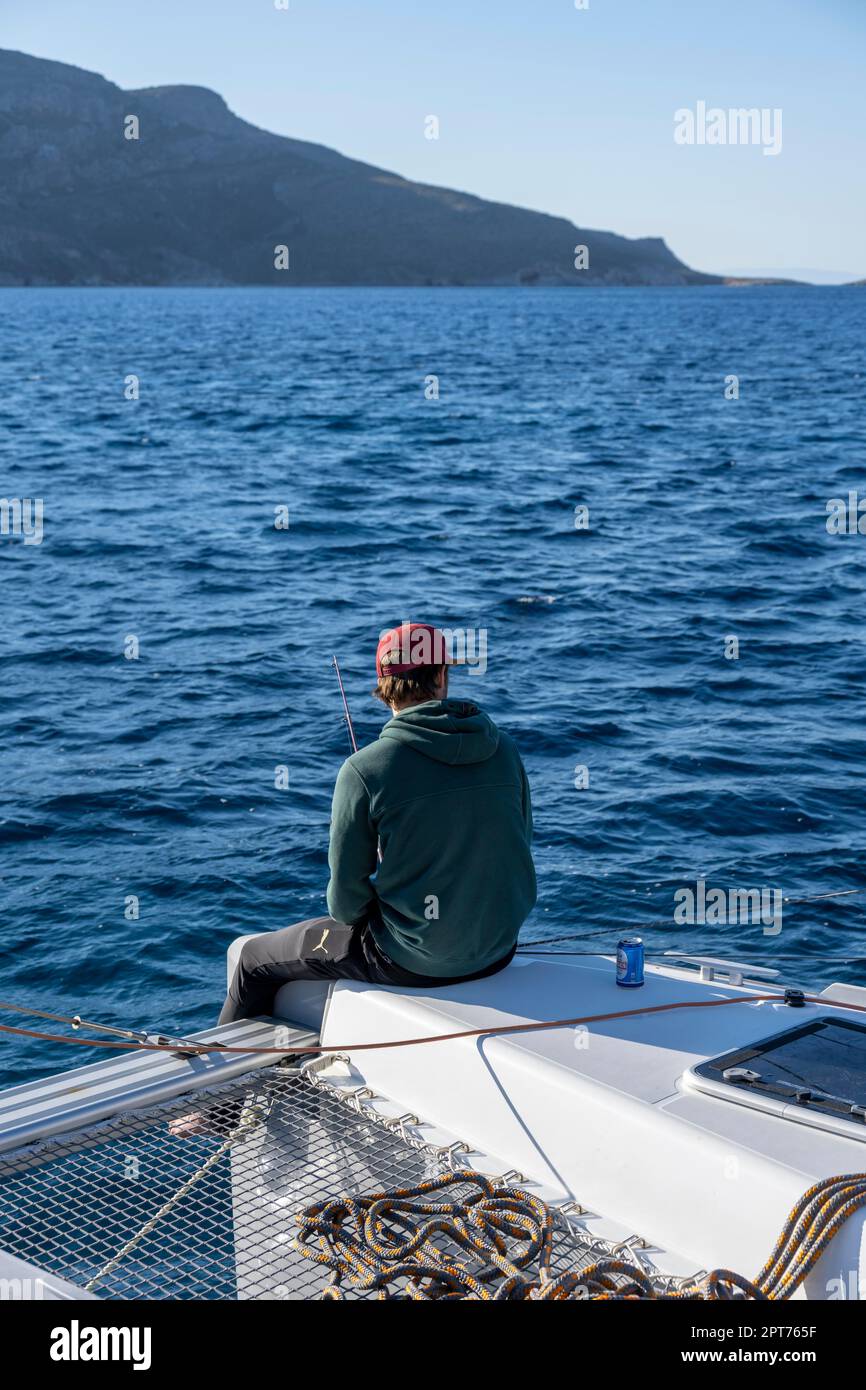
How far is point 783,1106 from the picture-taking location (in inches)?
150

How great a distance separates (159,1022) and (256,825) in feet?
9.12

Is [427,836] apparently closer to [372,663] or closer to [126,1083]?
[126,1083]

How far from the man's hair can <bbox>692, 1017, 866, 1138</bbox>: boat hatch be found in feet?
4.58

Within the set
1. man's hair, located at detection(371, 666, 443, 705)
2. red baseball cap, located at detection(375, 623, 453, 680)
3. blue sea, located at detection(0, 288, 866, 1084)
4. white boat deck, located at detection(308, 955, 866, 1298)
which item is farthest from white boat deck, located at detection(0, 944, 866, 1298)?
blue sea, located at detection(0, 288, 866, 1084)

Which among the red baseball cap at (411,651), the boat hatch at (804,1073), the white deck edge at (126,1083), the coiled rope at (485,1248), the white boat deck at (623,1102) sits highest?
the red baseball cap at (411,651)

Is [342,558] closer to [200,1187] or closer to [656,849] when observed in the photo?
[656,849]

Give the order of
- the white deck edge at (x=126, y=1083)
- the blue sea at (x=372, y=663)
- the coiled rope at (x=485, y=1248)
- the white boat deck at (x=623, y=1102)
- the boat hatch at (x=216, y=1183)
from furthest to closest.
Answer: the blue sea at (x=372, y=663) < the white deck edge at (x=126, y=1083) < the boat hatch at (x=216, y=1183) < the white boat deck at (x=623, y=1102) < the coiled rope at (x=485, y=1248)

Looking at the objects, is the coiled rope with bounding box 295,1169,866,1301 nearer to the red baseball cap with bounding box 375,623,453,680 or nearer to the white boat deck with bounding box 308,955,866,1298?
the white boat deck with bounding box 308,955,866,1298

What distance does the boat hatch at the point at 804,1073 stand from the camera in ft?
12.5

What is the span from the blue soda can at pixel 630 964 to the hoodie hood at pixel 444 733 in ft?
2.86

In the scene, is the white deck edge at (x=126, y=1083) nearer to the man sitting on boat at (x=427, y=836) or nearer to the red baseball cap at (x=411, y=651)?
the man sitting on boat at (x=427, y=836)

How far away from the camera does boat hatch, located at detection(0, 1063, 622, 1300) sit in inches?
149

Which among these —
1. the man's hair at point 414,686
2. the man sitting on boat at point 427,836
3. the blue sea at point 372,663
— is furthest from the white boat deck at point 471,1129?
the blue sea at point 372,663

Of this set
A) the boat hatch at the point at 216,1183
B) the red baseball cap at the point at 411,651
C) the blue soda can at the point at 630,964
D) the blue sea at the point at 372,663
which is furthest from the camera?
the blue sea at the point at 372,663
